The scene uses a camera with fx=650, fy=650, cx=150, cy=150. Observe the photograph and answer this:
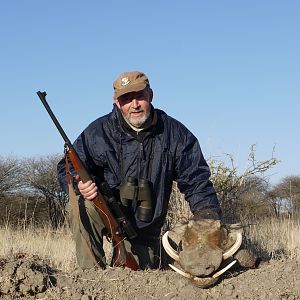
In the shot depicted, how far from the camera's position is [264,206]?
16.1m

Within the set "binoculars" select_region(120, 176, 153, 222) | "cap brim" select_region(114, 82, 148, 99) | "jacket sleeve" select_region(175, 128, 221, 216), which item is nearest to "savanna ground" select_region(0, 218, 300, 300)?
"jacket sleeve" select_region(175, 128, 221, 216)

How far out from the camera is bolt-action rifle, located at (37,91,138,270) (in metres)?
5.85

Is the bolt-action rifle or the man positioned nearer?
the bolt-action rifle

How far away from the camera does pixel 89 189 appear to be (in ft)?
19.0

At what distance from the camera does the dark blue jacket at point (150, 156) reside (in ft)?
20.4

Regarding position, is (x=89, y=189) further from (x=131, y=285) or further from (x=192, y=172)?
(x=131, y=285)

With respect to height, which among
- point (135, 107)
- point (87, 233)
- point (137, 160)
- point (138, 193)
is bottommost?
point (87, 233)

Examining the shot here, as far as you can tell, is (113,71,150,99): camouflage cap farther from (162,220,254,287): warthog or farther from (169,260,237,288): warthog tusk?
(169,260,237,288): warthog tusk

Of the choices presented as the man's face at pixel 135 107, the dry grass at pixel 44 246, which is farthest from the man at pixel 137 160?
the dry grass at pixel 44 246

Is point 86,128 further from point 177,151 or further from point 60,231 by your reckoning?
point 60,231

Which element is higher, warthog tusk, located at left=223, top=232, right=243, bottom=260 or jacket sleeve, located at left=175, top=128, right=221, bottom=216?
jacket sleeve, located at left=175, top=128, right=221, bottom=216

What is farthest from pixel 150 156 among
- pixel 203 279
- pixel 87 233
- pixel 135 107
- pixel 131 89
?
pixel 203 279

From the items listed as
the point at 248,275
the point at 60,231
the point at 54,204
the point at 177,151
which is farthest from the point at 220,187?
the point at 54,204

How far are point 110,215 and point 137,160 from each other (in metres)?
0.64
